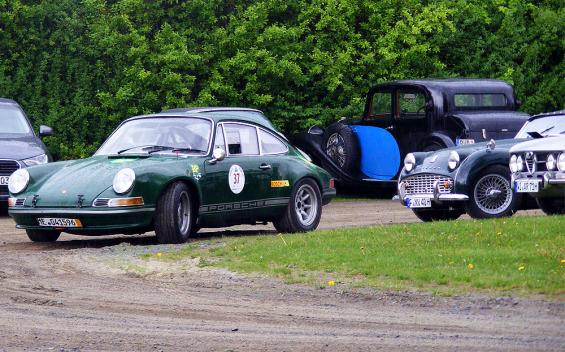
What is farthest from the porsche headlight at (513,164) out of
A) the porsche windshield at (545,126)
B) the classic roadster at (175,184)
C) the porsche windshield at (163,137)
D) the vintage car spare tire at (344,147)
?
the vintage car spare tire at (344,147)

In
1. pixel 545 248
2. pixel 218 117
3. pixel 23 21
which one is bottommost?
pixel 545 248

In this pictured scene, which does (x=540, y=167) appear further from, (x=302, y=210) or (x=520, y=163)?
(x=302, y=210)

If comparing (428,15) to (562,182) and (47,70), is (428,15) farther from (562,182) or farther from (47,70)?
(562,182)

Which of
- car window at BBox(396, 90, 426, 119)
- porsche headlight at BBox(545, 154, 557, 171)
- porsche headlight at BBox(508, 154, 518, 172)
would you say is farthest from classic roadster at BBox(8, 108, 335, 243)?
car window at BBox(396, 90, 426, 119)

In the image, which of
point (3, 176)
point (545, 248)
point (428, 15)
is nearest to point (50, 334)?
point (545, 248)

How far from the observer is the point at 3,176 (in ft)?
65.0

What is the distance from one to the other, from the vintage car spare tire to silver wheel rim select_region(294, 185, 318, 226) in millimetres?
6585

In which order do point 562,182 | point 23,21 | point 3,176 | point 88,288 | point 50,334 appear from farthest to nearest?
1. point 23,21
2. point 3,176
3. point 562,182
4. point 88,288
5. point 50,334

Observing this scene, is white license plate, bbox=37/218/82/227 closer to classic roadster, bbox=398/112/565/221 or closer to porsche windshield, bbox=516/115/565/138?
classic roadster, bbox=398/112/565/221

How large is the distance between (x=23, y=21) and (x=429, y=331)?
59.5 feet

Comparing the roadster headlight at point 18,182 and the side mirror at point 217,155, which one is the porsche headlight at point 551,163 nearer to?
the side mirror at point 217,155

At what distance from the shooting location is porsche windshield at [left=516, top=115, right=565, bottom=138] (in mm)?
16578

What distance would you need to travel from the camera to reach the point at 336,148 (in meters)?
22.4

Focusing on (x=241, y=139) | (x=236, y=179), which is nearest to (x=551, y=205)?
(x=241, y=139)
